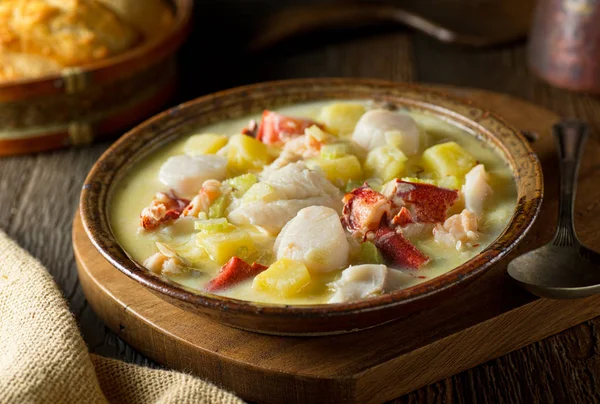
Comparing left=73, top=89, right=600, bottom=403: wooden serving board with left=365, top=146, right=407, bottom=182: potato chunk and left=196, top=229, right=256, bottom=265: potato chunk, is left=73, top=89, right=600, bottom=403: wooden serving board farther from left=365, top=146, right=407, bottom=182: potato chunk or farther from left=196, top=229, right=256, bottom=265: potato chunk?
left=365, top=146, right=407, bottom=182: potato chunk

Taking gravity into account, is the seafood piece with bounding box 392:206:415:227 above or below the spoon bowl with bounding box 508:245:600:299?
above

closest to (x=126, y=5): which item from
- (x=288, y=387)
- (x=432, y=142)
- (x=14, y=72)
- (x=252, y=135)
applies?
(x=14, y=72)

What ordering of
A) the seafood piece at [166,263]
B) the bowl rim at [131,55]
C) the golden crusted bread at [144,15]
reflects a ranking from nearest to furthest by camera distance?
the seafood piece at [166,263] < the bowl rim at [131,55] < the golden crusted bread at [144,15]

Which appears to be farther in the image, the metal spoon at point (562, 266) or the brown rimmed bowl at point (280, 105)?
the metal spoon at point (562, 266)

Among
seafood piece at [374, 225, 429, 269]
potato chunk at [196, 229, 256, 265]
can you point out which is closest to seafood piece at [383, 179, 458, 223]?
seafood piece at [374, 225, 429, 269]

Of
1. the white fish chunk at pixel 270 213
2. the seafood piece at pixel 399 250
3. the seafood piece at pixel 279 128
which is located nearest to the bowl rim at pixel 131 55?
the seafood piece at pixel 279 128

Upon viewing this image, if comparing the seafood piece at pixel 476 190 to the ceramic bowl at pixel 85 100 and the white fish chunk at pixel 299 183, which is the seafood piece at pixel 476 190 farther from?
the ceramic bowl at pixel 85 100

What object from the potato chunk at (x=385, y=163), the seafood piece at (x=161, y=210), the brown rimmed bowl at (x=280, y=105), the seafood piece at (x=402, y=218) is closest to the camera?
the brown rimmed bowl at (x=280, y=105)
